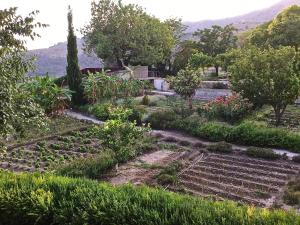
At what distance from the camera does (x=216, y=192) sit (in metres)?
13.8

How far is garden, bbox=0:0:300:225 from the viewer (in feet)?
27.7

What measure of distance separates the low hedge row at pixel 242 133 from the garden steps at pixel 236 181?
4412mm

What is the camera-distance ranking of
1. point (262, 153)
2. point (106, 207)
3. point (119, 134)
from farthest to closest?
point (262, 153) < point (119, 134) < point (106, 207)

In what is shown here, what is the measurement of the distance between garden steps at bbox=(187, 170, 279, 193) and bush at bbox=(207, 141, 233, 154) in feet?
9.79

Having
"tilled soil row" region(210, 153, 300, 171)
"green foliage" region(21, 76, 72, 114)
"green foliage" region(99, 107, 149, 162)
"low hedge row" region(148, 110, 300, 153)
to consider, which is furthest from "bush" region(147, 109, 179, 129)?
"green foliage" region(99, 107, 149, 162)

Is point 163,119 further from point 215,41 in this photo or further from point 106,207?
point 215,41

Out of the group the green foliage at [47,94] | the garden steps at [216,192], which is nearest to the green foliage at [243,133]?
the garden steps at [216,192]

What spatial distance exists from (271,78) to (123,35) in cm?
1977

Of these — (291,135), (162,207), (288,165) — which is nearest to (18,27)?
(162,207)

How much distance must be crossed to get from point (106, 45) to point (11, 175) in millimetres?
29283

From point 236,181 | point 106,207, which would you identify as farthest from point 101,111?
point 106,207

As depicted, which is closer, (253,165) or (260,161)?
(253,165)

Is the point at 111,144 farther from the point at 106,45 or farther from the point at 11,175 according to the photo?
the point at 106,45

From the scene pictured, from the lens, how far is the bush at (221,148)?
735 inches
